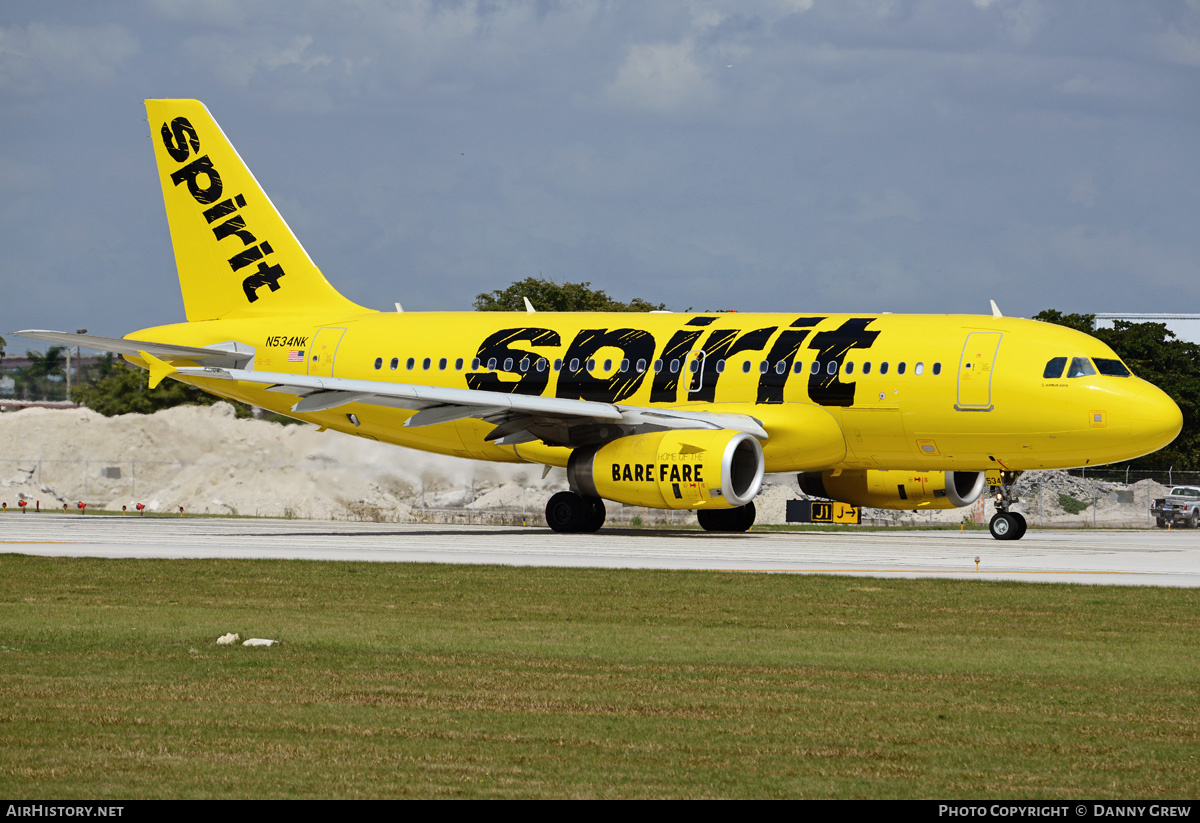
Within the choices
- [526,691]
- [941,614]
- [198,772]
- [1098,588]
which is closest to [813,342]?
[1098,588]

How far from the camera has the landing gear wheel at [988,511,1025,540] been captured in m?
32.6

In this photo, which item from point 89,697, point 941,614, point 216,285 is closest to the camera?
point 89,697

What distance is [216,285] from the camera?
131 ft

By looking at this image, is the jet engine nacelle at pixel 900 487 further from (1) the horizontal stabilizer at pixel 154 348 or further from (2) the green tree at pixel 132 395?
(2) the green tree at pixel 132 395

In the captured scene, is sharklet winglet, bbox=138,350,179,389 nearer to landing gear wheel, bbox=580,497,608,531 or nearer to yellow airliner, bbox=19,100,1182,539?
yellow airliner, bbox=19,100,1182,539

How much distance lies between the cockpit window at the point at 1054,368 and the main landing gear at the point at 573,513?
31.8 feet

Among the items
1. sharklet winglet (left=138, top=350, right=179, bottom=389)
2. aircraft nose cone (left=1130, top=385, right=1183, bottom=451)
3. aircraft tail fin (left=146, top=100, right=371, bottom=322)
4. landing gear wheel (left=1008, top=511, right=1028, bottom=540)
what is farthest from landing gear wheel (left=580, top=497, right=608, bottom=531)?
aircraft nose cone (left=1130, top=385, right=1183, bottom=451)

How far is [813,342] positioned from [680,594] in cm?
1433

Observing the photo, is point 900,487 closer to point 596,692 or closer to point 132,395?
point 596,692

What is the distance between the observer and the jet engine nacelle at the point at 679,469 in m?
30.1

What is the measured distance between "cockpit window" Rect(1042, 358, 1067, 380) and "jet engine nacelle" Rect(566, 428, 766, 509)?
5.68 meters

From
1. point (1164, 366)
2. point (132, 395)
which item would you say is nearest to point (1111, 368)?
point (1164, 366)

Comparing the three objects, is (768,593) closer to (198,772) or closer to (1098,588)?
(1098,588)

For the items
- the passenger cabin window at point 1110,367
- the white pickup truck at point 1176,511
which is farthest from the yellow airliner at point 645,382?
the white pickup truck at point 1176,511
